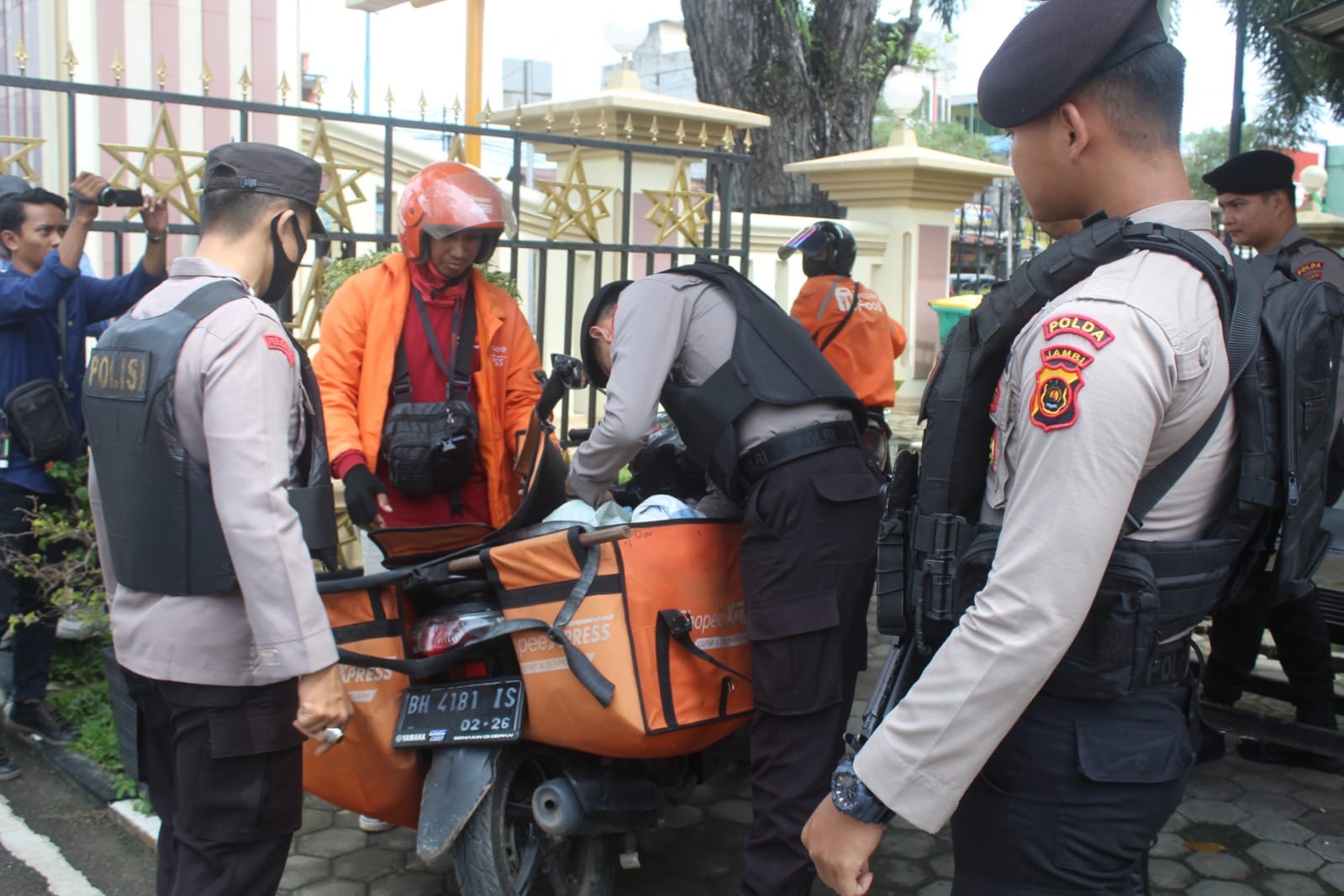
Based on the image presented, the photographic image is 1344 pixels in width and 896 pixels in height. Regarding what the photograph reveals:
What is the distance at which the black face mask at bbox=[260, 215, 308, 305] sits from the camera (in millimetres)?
2482

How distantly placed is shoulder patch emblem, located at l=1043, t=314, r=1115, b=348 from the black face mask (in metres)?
1.60

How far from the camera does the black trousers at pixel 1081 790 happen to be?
1653mm

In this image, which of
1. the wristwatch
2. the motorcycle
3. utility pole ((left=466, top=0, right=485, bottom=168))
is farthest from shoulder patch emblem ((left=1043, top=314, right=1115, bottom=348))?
utility pole ((left=466, top=0, right=485, bottom=168))

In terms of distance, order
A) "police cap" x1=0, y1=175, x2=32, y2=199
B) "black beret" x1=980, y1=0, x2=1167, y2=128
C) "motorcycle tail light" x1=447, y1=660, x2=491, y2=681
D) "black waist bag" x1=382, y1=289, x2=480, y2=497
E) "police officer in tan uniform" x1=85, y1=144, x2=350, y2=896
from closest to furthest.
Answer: "black beret" x1=980, y1=0, x2=1167, y2=128
"police officer in tan uniform" x1=85, y1=144, x2=350, y2=896
"motorcycle tail light" x1=447, y1=660, x2=491, y2=681
"black waist bag" x1=382, y1=289, x2=480, y2=497
"police cap" x1=0, y1=175, x2=32, y2=199

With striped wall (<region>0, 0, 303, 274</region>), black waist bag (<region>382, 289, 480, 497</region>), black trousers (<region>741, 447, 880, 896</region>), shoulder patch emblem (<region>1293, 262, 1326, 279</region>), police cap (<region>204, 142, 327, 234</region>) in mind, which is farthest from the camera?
striped wall (<region>0, 0, 303, 274</region>)

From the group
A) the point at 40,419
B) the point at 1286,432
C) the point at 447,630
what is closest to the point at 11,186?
the point at 40,419

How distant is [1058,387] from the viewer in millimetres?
1489

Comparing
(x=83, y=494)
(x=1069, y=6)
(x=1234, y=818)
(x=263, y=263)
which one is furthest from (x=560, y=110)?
(x=1069, y=6)

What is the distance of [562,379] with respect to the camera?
3102 mm

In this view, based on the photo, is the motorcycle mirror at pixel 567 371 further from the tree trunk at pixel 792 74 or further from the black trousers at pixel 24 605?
the tree trunk at pixel 792 74

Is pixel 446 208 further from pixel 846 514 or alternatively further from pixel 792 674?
pixel 792 674

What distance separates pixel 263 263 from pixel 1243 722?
3.48m

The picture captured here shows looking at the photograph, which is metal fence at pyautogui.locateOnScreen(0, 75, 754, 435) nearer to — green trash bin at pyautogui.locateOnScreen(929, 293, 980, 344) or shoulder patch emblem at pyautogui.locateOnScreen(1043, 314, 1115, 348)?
shoulder patch emblem at pyautogui.locateOnScreen(1043, 314, 1115, 348)

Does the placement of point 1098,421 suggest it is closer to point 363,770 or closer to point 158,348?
point 158,348
